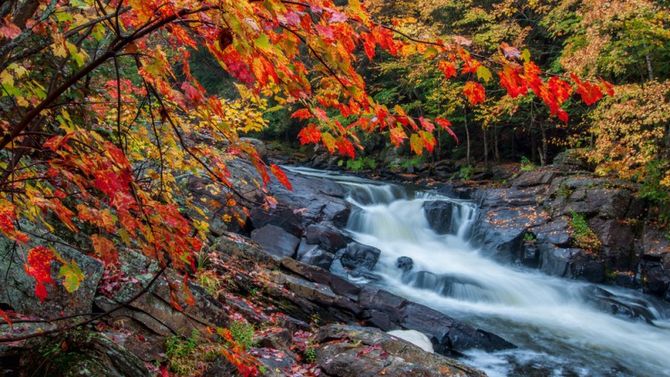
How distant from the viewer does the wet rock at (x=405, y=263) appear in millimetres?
12253

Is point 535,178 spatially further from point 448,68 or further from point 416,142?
point 416,142

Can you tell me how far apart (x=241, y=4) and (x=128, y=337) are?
3.60 m

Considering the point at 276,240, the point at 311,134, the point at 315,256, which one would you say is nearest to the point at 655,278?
the point at 315,256

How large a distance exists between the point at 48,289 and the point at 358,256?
9.06m

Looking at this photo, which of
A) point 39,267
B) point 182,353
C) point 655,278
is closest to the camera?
point 39,267

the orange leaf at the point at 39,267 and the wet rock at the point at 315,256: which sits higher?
the orange leaf at the point at 39,267

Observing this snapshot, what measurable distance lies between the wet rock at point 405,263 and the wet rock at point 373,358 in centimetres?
615

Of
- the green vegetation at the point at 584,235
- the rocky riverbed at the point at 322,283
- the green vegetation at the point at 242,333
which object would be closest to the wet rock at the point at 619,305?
the rocky riverbed at the point at 322,283

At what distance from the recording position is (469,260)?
547 inches

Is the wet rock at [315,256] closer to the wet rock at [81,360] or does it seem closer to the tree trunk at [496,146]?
the wet rock at [81,360]

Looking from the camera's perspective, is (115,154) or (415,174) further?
(415,174)

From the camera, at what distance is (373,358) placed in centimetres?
540

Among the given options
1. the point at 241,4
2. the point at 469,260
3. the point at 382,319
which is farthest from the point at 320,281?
the point at 241,4

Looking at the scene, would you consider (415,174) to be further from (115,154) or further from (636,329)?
(115,154)
